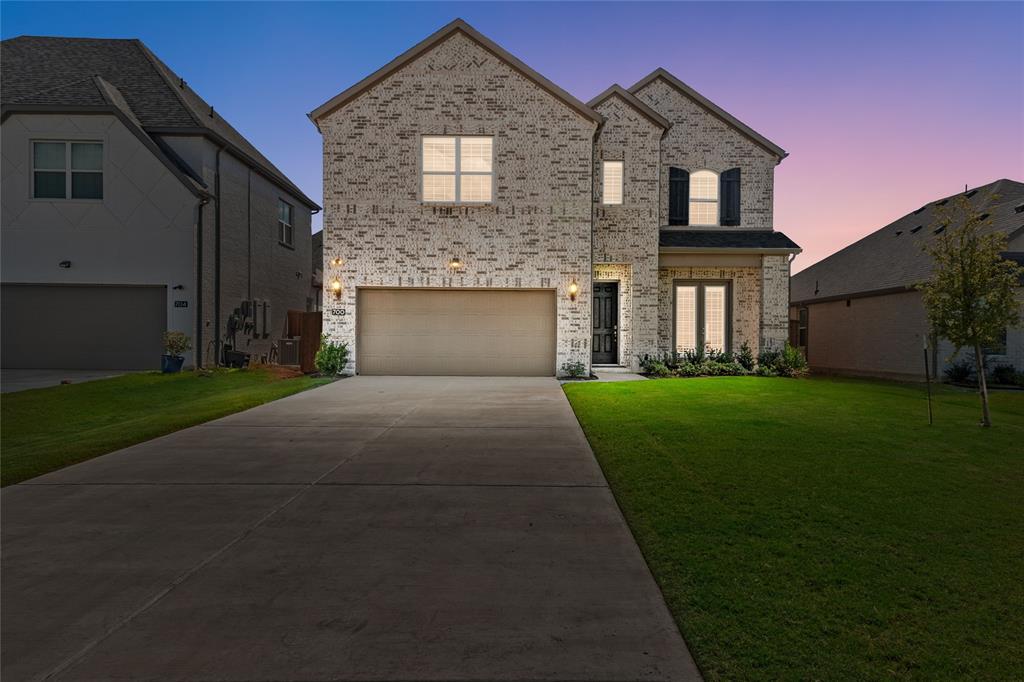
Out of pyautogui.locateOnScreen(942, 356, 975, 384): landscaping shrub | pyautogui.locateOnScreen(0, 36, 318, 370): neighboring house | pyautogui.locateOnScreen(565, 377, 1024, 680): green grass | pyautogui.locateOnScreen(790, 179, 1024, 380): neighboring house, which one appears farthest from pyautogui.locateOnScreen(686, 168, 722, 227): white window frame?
pyautogui.locateOnScreen(0, 36, 318, 370): neighboring house

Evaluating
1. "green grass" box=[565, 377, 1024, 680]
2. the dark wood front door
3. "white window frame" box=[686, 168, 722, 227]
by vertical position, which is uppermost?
"white window frame" box=[686, 168, 722, 227]

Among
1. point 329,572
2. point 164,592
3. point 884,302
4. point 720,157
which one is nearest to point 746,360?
point 720,157

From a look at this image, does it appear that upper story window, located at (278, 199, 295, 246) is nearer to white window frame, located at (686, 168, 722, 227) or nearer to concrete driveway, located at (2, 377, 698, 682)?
white window frame, located at (686, 168, 722, 227)

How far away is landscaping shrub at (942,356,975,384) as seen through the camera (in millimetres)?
16086

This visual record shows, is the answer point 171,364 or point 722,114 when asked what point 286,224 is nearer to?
point 171,364

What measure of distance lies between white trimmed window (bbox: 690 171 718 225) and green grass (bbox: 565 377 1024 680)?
1018 centimetres

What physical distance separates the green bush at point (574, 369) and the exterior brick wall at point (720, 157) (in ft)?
18.3

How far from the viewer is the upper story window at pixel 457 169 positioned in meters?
14.7

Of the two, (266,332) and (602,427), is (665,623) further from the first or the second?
(266,332)

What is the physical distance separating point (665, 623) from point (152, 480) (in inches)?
193

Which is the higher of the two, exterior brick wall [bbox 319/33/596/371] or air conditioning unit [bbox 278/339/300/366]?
exterior brick wall [bbox 319/33/596/371]

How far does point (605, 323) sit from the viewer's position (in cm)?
1642

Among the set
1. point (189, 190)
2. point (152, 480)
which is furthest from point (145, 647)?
point (189, 190)

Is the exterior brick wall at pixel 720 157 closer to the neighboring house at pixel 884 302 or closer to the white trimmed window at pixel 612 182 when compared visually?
the white trimmed window at pixel 612 182
